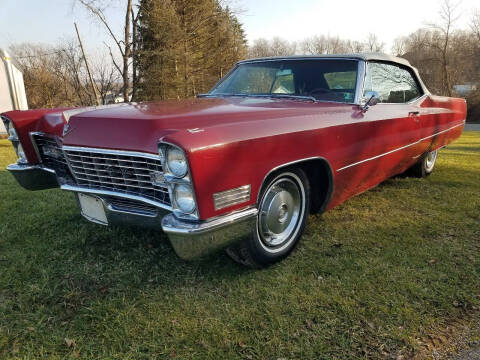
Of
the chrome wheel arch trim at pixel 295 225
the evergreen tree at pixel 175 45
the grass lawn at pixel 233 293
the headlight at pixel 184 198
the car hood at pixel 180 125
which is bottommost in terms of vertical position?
the grass lawn at pixel 233 293

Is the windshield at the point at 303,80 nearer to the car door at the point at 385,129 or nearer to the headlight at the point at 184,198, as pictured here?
the car door at the point at 385,129

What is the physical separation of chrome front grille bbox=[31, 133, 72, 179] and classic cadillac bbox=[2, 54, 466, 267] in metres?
0.01

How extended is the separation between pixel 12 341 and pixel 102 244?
1074 millimetres

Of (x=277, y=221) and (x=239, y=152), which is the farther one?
(x=277, y=221)

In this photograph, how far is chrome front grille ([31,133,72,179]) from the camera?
8.89 feet

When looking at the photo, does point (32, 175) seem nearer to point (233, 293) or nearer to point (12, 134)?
point (12, 134)

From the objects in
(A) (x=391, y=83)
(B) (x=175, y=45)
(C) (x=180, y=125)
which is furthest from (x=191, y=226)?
(B) (x=175, y=45)

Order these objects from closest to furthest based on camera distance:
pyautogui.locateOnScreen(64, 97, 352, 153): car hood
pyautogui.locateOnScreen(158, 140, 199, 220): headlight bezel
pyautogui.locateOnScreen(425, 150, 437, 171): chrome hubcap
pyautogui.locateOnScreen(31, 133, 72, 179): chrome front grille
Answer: pyautogui.locateOnScreen(158, 140, 199, 220): headlight bezel < pyautogui.locateOnScreen(64, 97, 352, 153): car hood < pyautogui.locateOnScreen(31, 133, 72, 179): chrome front grille < pyautogui.locateOnScreen(425, 150, 437, 171): chrome hubcap

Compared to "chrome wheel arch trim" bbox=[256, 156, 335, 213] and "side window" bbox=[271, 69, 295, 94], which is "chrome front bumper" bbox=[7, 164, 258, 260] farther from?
"side window" bbox=[271, 69, 295, 94]

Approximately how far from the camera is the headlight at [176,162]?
1717 mm

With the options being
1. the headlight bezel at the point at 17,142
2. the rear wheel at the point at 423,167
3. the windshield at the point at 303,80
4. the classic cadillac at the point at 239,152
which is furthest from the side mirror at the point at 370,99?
the headlight bezel at the point at 17,142

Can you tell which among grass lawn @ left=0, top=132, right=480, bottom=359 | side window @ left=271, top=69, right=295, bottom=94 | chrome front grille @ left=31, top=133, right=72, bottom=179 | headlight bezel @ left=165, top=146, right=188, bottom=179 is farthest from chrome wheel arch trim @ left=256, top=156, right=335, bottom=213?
chrome front grille @ left=31, top=133, right=72, bottom=179

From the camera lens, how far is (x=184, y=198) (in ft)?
5.89

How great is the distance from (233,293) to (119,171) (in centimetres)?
103
